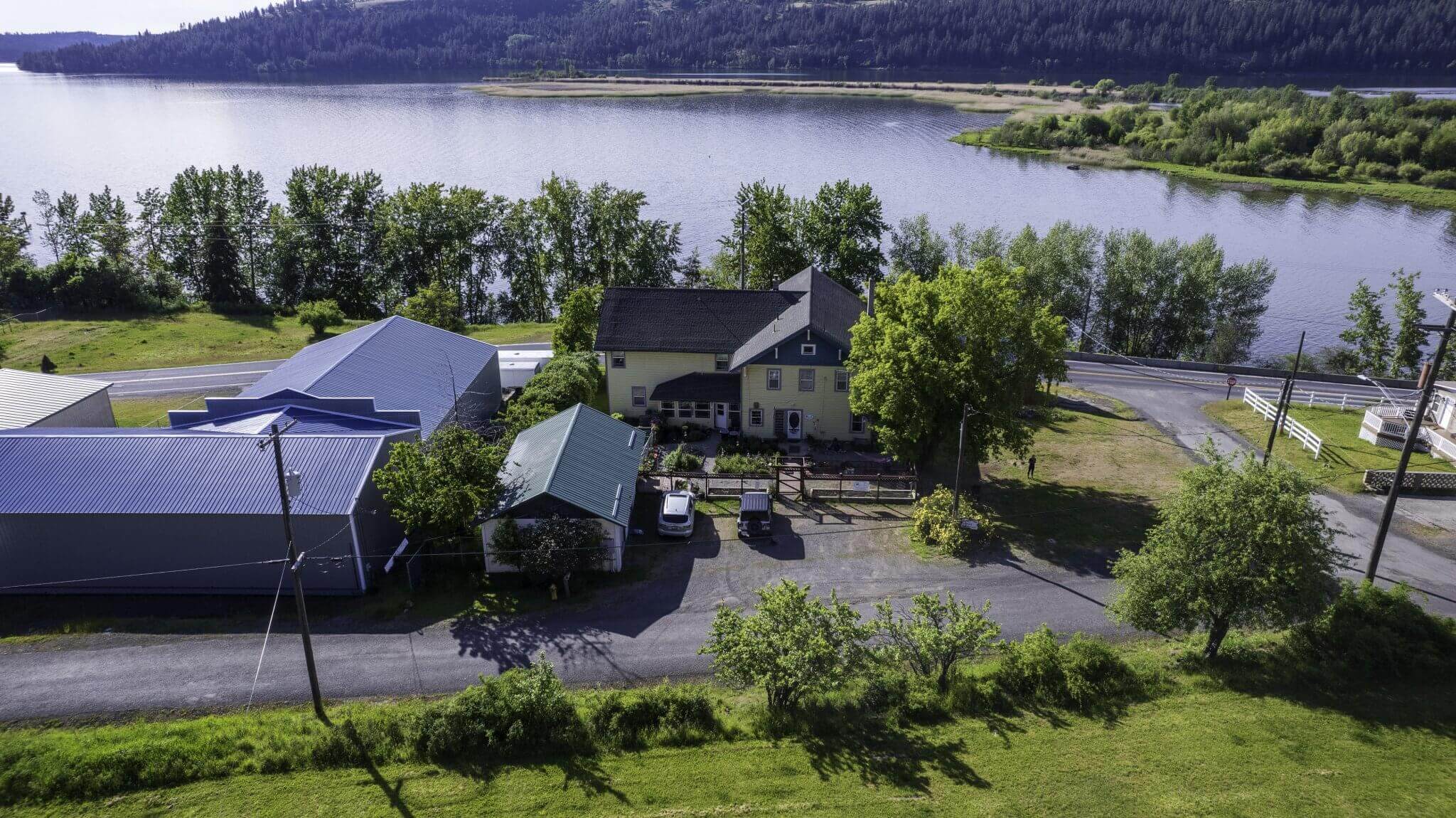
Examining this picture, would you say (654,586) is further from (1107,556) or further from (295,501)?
(1107,556)

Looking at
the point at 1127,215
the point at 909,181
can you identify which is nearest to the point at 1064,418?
the point at 1127,215

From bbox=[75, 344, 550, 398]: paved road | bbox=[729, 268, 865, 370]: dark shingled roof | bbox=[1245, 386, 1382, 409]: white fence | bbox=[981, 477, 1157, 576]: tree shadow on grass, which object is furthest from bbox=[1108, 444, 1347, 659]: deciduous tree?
bbox=[75, 344, 550, 398]: paved road

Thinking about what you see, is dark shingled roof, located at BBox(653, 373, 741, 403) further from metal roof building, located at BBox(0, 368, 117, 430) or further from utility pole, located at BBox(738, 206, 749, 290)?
utility pole, located at BBox(738, 206, 749, 290)

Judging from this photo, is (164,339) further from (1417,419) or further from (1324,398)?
(1324,398)

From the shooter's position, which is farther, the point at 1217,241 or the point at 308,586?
the point at 1217,241

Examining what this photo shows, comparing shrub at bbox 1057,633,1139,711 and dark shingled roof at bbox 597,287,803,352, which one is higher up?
dark shingled roof at bbox 597,287,803,352

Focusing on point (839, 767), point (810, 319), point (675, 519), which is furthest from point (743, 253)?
point (839, 767)

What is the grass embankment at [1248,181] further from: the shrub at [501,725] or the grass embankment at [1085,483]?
the shrub at [501,725]
